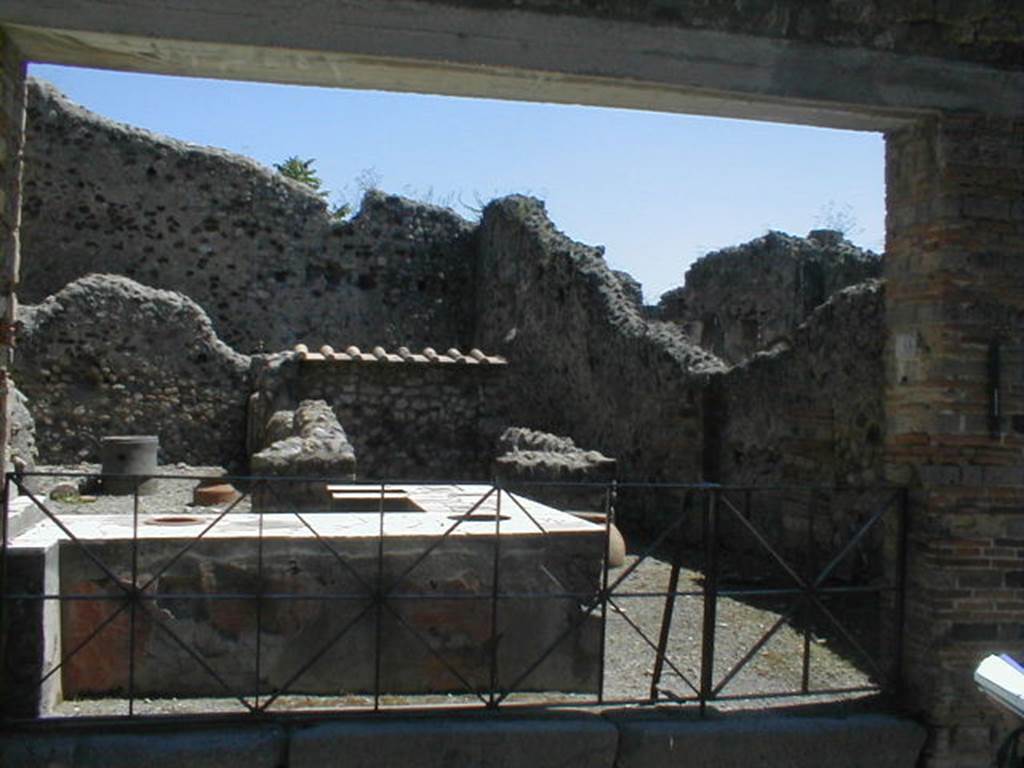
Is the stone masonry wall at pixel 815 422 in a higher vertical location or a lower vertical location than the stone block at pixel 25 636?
higher

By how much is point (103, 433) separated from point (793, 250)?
10.6m

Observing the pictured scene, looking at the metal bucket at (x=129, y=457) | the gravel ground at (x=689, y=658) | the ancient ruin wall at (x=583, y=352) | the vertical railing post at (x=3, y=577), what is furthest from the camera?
the ancient ruin wall at (x=583, y=352)

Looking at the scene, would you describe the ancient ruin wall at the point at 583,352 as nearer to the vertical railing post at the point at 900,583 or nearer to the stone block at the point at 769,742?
the vertical railing post at the point at 900,583

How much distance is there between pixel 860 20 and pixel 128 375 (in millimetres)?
11951

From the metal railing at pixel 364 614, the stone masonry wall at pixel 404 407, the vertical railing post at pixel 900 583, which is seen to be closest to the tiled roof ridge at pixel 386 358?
the stone masonry wall at pixel 404 407

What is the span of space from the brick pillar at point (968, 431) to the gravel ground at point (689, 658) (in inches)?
26.5

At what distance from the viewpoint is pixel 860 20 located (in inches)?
216

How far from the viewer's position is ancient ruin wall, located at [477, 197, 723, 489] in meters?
13.2

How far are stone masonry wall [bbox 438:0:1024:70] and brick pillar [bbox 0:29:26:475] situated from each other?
220cm

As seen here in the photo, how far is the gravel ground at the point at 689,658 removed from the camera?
6.05 meters

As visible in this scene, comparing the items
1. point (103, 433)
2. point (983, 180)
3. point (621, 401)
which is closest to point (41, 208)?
point (103, 433)

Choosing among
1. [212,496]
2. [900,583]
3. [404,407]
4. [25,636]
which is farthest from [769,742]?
[404,407]

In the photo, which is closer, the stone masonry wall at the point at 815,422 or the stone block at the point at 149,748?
the stone block at the point at 149,748

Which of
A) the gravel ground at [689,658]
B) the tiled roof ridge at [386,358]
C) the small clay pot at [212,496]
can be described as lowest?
the gravel ground at [689,658]
